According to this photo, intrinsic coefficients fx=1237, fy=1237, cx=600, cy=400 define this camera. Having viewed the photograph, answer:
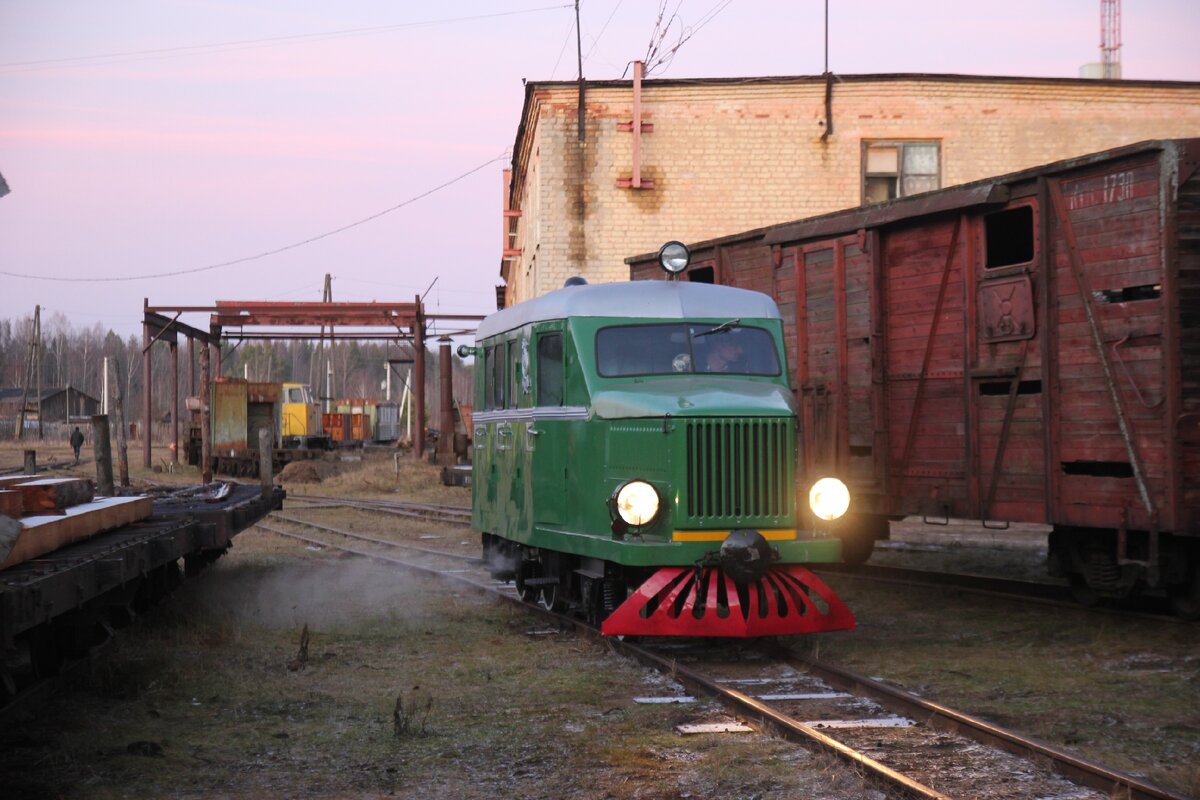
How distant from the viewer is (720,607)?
8492mm

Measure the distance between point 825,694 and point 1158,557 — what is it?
361 centimetres

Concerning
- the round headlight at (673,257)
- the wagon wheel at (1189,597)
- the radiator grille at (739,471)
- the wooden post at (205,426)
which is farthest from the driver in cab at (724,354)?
the wooden post at (205,426)

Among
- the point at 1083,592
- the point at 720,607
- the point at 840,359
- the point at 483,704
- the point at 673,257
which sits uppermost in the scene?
the point at 673,257

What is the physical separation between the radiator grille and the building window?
62.9 feet

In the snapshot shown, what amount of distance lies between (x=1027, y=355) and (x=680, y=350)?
3.27m

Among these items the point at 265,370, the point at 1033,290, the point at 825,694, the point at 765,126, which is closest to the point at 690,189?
the point at 765,126

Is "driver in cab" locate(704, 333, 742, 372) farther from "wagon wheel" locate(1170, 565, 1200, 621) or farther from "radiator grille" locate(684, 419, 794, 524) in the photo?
"wagon wheel" locate(1170, 565, 1200, 621)

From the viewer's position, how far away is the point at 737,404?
8.84 m

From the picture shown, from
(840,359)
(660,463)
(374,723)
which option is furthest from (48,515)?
(840,359)

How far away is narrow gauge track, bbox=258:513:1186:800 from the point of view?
5555 mm

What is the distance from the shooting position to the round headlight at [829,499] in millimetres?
9078

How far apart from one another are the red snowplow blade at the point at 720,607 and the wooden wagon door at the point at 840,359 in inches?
151

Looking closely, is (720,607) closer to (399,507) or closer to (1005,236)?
(1005,236)

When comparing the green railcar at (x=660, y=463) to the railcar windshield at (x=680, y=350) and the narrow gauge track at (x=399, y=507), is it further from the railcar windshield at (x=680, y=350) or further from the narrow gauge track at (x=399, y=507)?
the narrow gauge track at (x=399, y=507)
